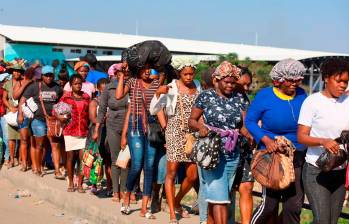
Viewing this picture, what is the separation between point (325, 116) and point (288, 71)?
0.55 m

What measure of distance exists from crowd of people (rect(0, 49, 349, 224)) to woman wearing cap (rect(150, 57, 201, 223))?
0.04ft

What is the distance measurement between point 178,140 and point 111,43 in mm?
40249

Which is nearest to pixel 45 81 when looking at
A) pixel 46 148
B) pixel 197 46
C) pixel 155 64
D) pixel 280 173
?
pixel 46 148

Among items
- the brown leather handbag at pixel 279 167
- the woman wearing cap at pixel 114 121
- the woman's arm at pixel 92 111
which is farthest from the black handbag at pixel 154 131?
the brown leather handbag at pixel 279 167

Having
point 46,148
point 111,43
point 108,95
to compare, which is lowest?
point 46,148

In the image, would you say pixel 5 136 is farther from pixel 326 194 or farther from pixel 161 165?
pixel 326 194

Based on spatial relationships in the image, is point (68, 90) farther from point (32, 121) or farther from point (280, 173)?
point (280, 173)

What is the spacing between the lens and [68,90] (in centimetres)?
980

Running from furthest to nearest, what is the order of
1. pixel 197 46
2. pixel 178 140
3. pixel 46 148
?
1. pixel 197 46
2. pixel 46 148
3. pixel 178 140

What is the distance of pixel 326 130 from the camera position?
5.17 m

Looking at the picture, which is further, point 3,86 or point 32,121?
point 3,86

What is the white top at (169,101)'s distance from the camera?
689 cm

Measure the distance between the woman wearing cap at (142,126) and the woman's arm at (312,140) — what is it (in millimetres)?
2475

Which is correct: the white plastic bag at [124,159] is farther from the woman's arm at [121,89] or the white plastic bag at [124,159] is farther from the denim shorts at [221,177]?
the denim shorts at [221,177]
